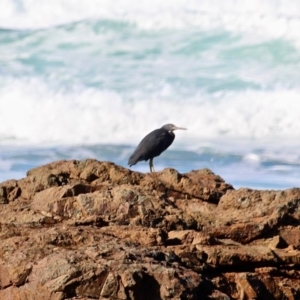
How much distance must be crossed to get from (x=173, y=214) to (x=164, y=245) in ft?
4.31

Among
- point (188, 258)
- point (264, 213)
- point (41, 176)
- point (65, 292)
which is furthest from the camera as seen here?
point (41, 176)

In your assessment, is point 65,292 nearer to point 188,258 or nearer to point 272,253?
point 188,258

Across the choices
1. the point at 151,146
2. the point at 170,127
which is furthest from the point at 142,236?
the point at 170,127

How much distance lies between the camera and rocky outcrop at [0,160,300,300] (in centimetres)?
877

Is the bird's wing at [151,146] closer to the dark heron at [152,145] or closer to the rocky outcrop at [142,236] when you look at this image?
the dark heron at [152,145]

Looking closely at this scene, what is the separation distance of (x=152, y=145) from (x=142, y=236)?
9112mm

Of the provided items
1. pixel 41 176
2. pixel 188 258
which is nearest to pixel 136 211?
pixel 188 258

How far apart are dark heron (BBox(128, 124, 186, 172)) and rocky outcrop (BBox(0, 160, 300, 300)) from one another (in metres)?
4.47

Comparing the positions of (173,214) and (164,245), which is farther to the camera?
(173,214)

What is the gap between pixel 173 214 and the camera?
1164 centimetres

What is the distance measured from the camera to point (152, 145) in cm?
1941

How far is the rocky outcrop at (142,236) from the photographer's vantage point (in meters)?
8.77

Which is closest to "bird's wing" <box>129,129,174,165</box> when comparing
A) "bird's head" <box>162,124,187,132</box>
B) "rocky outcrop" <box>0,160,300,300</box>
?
"bird's head" <box>162,124,187,132</box>

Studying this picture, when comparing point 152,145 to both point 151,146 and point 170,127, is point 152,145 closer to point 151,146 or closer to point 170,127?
point 151,146
